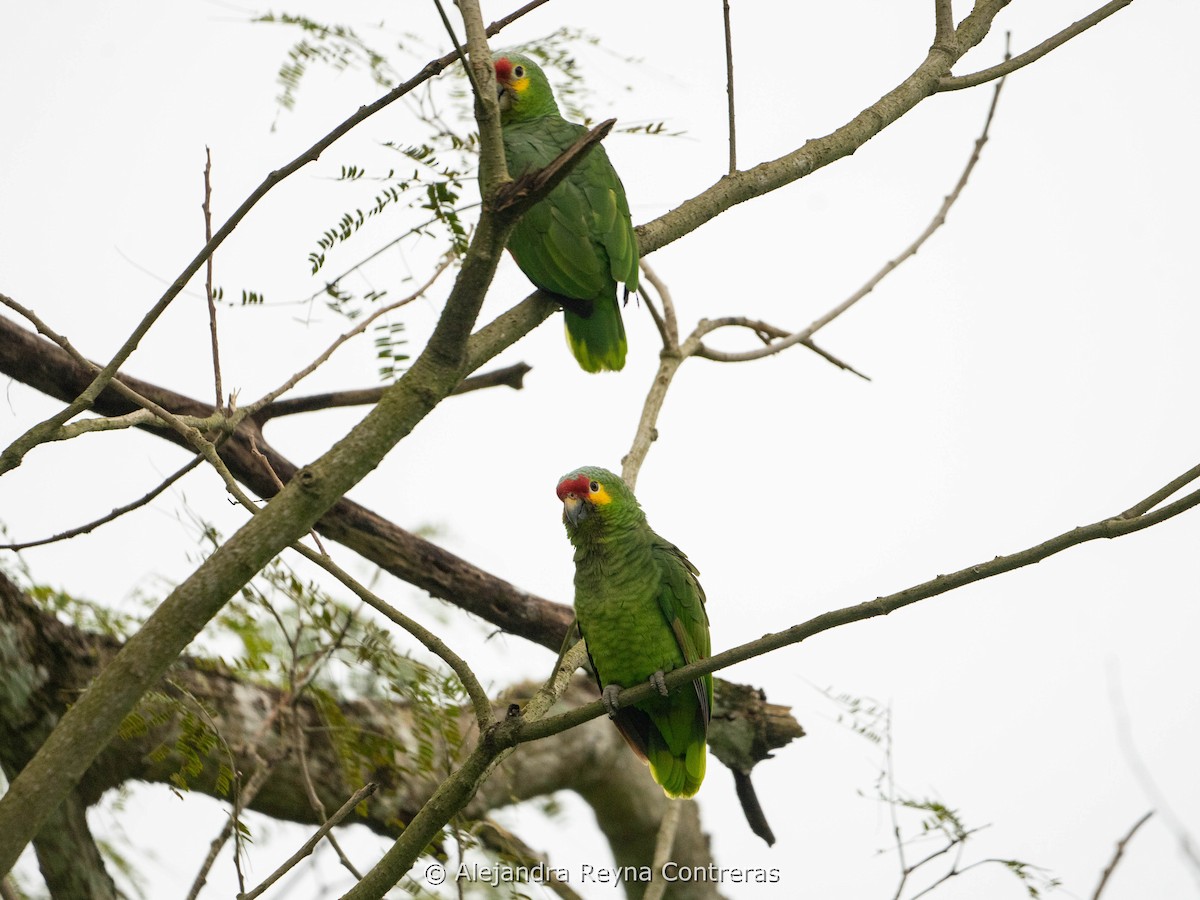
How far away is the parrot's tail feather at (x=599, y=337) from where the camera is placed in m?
3.32

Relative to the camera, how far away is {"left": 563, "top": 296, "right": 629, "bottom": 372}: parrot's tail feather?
10.9ft

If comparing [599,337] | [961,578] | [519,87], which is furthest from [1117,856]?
[519,87]

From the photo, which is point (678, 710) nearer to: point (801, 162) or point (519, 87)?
point (801, 162)

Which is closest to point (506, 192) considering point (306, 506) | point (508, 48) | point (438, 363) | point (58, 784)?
point (438, 363)

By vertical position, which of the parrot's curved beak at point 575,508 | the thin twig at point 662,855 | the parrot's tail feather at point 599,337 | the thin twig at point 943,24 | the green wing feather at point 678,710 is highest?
the thin twig at point 943,24

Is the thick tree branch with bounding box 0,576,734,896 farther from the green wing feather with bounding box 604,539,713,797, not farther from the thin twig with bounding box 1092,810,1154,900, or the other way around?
the thin twig with bounding box 1092,810,1154,900

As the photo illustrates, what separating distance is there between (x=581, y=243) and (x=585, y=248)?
0.02 metres

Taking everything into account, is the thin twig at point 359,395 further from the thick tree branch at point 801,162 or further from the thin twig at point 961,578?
the thin twig at point 961,578

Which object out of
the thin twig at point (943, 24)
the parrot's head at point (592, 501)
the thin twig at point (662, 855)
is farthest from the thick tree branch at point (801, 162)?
the thin twig at point (662, 855)

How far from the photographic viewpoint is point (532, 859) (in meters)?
3.47

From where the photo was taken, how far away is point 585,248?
3168 mm

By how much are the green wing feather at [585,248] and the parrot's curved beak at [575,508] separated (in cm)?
49

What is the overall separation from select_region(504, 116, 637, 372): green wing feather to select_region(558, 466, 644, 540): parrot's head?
16.2 inches

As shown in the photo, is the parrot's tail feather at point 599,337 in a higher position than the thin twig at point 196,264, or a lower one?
higher
